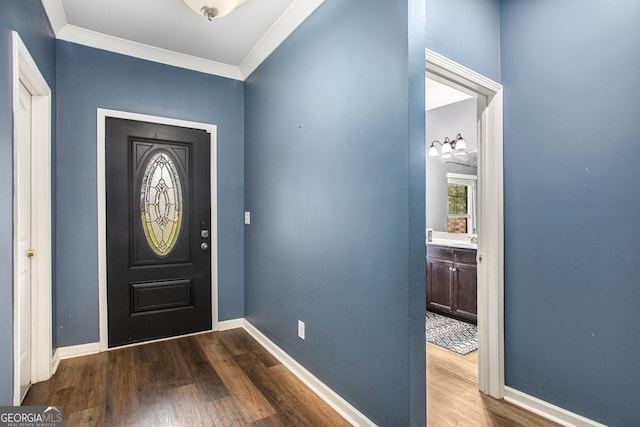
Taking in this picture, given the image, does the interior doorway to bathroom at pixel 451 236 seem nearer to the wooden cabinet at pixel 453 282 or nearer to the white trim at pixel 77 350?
the wooden cabinet at pixel 453 282

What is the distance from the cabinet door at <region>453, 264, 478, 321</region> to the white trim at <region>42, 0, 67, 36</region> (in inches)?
163

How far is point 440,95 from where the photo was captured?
389 centimetres

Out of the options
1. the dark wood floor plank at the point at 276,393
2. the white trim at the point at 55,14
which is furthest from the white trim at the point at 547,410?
the white trim at the point at 55,14

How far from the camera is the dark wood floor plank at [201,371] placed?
2217 mm

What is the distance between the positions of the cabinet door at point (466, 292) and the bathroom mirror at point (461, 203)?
0.77 m

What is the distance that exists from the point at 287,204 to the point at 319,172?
52 cm

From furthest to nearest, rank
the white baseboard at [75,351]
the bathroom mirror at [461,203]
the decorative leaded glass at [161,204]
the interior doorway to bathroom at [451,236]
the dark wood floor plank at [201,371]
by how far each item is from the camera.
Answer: the bathroom mirror at [461,203] < the decorative leaded glass at [161,204] < the interior doorway to bathroom at [451,236] < the white baseboard at [75,351] < the dark wood floor plank at [201,371]

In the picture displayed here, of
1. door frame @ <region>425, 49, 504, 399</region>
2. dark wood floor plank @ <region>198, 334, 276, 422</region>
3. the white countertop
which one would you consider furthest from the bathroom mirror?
dark wood floor plank @ <region>198, 334, 276, 422</region>

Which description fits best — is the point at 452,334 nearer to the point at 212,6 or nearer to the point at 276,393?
the point at 276,393

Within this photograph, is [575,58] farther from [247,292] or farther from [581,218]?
[247,292]

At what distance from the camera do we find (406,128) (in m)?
1.58

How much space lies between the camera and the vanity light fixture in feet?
13.1

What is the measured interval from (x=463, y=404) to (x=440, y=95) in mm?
3207

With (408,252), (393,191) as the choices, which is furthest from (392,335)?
(393,191)
